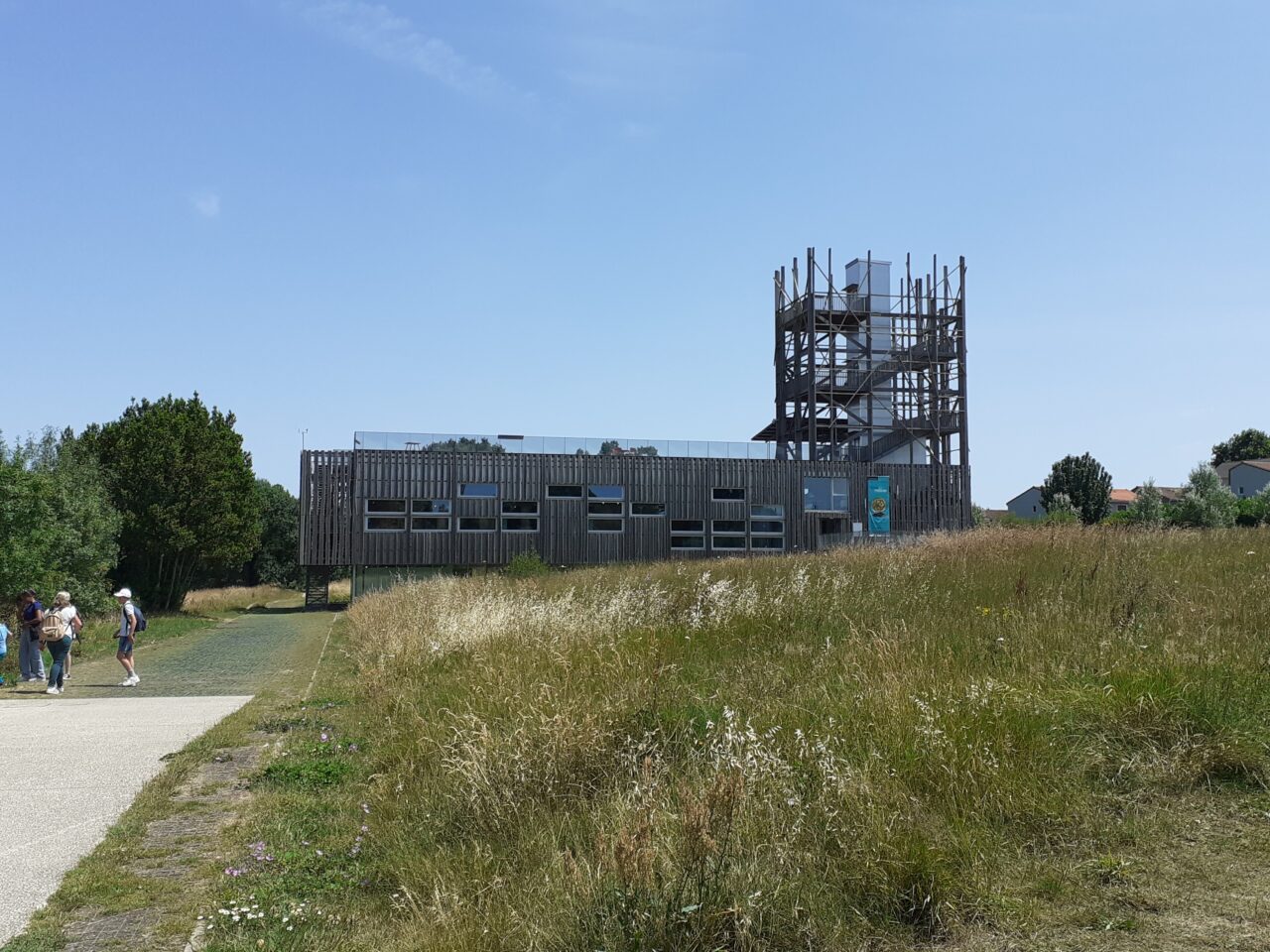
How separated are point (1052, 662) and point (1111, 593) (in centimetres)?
265

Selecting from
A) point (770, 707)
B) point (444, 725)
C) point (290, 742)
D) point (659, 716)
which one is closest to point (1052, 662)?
point (770, 707)

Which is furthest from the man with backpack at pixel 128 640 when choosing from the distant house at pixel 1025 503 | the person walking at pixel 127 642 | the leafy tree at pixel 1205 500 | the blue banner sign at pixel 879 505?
the distant house at pixel 1025 503

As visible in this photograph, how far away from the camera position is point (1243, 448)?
9688 centimetres

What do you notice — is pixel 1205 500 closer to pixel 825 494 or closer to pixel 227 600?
pixel 825 494

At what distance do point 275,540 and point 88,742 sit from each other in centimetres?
7181

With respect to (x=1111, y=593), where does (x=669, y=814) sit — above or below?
below

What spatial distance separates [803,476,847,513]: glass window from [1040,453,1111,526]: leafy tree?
24.0 meters

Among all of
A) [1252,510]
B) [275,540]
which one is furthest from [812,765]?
[275,540]

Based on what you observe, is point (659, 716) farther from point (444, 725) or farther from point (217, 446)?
point (217, 446)

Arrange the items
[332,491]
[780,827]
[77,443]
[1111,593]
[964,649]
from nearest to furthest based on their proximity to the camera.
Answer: [780,827] < [964,649] < [1111,593] < [77,443] < [332,491]

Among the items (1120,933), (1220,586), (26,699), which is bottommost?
(26,699)

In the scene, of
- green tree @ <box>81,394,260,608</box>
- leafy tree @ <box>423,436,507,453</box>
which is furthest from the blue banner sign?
green tree @ <box>81,394,260,608</box>

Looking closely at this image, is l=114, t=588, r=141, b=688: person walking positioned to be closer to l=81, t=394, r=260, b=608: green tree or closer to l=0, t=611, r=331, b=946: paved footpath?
l=0, t=611, r=331, b=946: paved footpath

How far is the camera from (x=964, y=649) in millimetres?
6840
